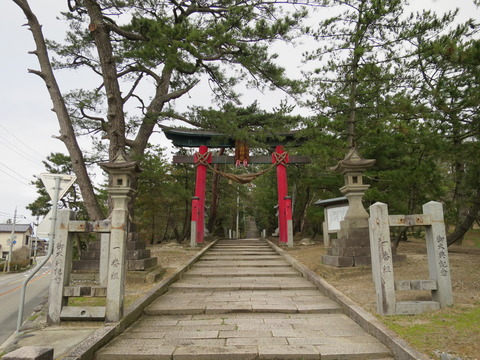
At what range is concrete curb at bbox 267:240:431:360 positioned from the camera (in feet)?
9.77

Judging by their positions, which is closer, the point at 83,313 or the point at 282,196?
the point at 83,313

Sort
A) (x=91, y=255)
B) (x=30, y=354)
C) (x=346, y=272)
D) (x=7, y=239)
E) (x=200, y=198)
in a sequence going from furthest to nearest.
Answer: (x=7, y=239), (x=200, y=198), (x=91, y=255), (x=346, y=272), (x=30, y=354)

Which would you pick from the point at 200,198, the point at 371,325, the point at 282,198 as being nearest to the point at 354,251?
the point at 371,325

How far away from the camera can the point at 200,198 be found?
14.0 m

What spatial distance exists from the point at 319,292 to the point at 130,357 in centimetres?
406

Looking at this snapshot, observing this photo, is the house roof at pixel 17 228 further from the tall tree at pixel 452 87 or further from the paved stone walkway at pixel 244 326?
the tall tree at pixel 452 87

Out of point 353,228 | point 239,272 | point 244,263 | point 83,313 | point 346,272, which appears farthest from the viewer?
point 244,263

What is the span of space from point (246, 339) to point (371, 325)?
5.32ft

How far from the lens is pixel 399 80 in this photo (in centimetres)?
750

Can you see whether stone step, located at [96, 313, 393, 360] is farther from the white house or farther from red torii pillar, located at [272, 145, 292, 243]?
the white house

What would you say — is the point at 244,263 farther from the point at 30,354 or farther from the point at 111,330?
the point at 30,354

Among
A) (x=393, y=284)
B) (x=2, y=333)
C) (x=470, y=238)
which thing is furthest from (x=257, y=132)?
(x=470, y=238)

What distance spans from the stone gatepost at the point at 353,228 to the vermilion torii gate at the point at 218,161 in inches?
220

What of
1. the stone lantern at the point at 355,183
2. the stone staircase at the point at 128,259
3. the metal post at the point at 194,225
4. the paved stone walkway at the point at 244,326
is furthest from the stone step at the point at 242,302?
the metal post at the point at 194,225
